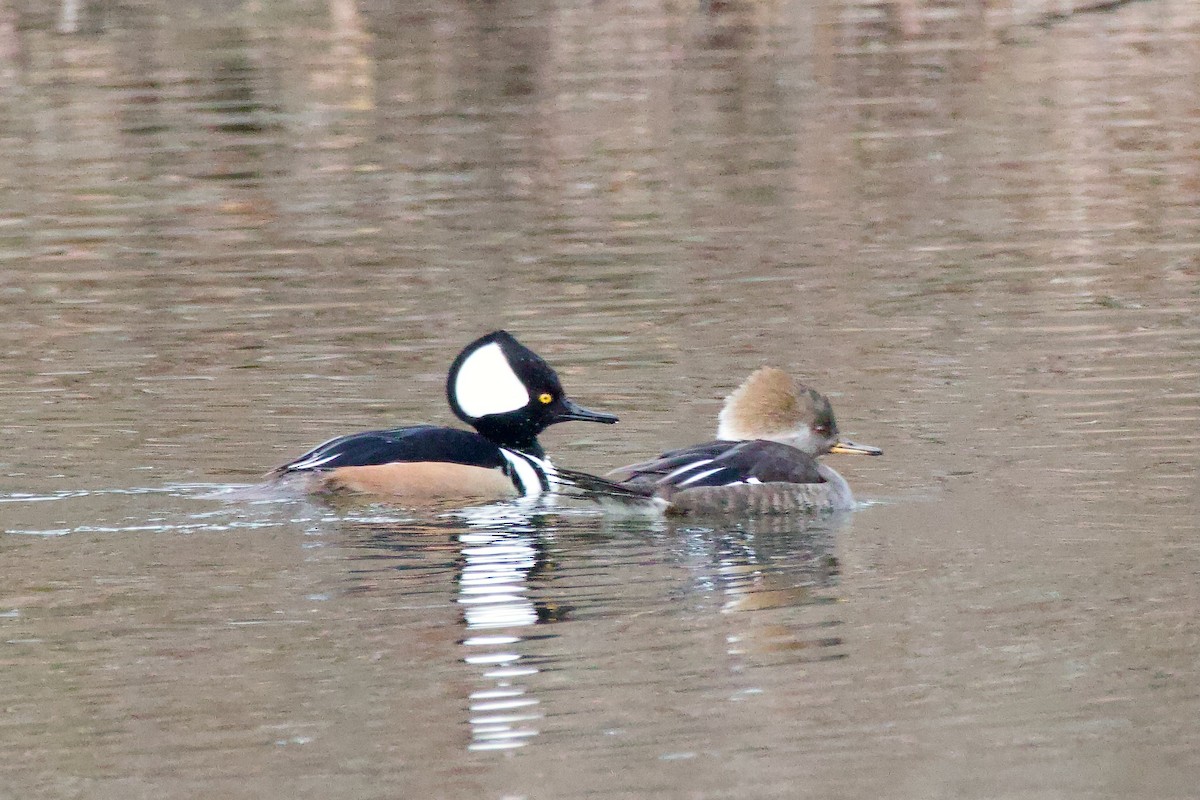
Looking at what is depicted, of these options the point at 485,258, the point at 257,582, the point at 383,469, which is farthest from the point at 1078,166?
the point at 257,582

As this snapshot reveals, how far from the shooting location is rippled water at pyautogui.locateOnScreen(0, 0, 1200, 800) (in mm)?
5520

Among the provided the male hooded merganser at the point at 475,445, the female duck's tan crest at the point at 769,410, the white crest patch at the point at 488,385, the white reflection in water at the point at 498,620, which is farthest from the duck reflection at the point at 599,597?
the white crest patch at the point at 488,385

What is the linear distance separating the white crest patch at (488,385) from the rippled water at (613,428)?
0.47m

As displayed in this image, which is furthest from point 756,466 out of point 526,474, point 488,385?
point 488,385

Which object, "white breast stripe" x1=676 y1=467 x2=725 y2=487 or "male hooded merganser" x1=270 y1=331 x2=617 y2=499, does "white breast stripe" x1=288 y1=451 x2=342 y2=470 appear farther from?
"white breast stripe" x1=676 y1=467 x2=725 y2=487

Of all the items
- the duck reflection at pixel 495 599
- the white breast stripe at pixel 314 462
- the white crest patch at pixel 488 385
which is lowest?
the duck reflection at pixel 495 599

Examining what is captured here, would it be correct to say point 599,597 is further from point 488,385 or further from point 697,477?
point 488,385

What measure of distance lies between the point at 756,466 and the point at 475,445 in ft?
4.18

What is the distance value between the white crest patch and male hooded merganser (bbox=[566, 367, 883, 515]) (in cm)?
92

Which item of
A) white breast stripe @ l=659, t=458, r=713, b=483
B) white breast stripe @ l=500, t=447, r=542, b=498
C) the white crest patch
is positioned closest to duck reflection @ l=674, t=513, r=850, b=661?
white breast stripe @ l=659, t=458, r=713, b=483

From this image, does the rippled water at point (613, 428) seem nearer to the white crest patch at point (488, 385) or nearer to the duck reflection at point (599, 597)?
the duck reflection at point (599, 597)

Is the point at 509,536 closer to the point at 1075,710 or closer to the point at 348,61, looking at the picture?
the point at 1075,710

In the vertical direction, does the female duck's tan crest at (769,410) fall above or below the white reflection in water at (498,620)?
above

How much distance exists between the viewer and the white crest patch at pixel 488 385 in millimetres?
9164
